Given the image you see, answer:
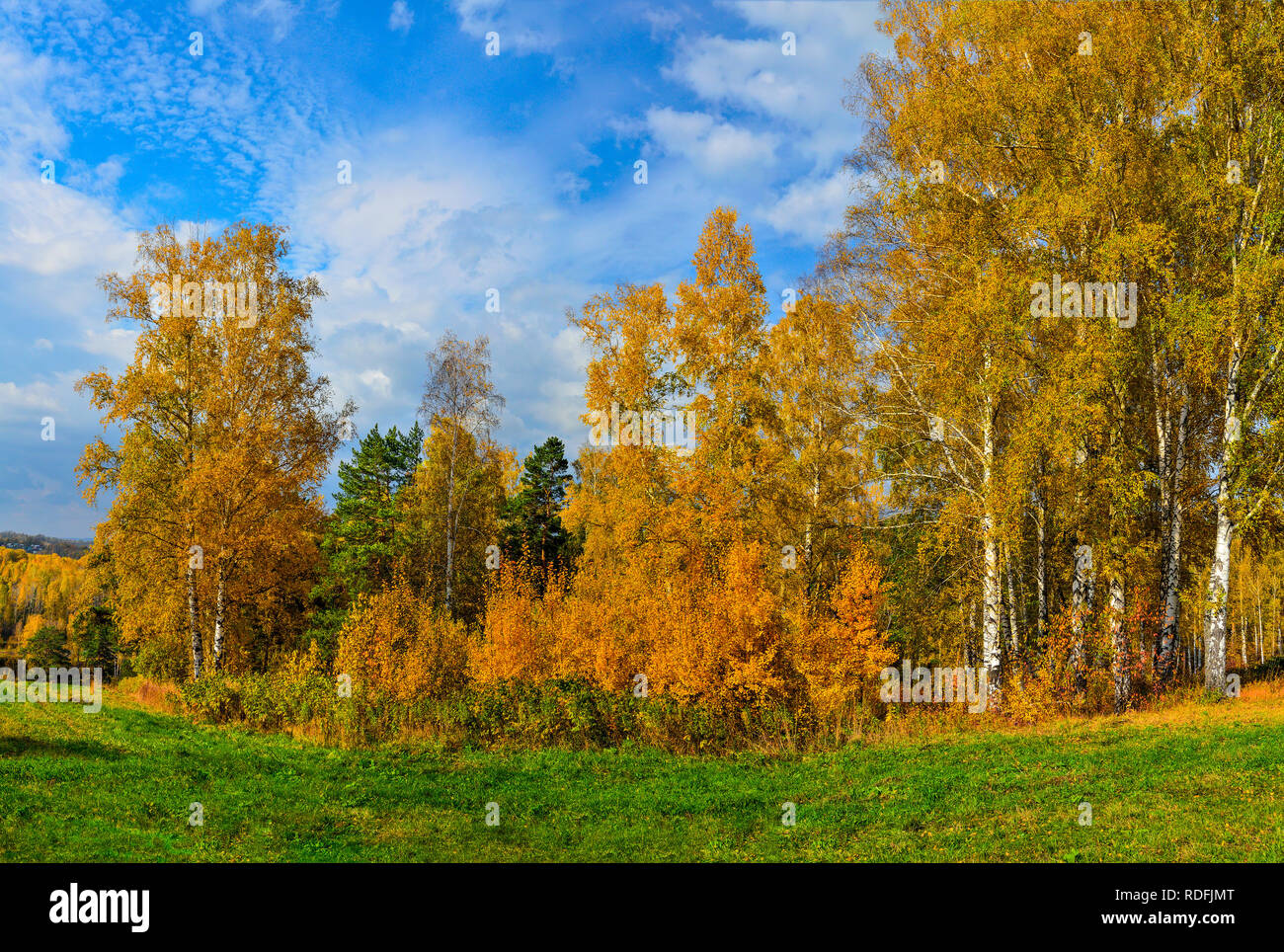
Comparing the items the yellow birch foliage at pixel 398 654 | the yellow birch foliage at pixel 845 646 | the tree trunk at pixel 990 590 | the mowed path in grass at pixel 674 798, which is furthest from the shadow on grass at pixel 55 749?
the tree trunk at pixel 990 590

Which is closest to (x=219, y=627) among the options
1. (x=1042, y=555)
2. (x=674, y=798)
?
(x=674, y=798)

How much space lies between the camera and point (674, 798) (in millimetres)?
11859

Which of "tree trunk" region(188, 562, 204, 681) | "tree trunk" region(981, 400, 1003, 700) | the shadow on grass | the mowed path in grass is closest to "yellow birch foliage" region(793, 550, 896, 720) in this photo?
the mowed path in grass

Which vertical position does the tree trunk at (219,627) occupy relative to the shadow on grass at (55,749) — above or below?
above

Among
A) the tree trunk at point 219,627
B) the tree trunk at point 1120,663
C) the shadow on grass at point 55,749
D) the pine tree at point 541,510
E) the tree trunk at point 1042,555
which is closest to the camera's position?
the shadow on grass at point 55,749

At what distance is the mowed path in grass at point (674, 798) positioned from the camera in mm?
8281

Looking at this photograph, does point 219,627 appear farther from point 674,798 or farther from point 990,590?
point 990,590

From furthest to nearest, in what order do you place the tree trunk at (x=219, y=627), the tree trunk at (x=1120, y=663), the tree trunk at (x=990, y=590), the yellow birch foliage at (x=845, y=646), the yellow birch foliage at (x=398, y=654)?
the tree trunk at (x=219, y=627), the yellow birch foliage at (x=398, y=654), the yellow birch foliage at (x=845, y=646), the tree trunk at (x=1120, y=663), the tree trunk at (x=990, y=590)

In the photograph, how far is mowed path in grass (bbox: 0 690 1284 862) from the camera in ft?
27.2

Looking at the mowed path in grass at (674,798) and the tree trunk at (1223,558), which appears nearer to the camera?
the mowed path in grass at (674,798)

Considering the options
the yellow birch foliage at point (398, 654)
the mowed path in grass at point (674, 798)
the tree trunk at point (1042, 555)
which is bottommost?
the mowed path in grass at point (674, 798)

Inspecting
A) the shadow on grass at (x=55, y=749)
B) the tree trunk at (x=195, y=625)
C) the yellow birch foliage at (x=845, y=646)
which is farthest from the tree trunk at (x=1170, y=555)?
the tree trunk at (x=195, y=625)

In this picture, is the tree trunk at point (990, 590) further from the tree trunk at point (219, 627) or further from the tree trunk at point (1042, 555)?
the tree trunk at point (219, 627)
